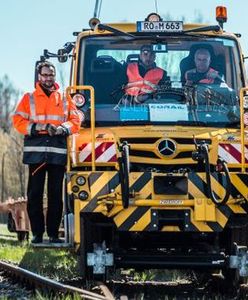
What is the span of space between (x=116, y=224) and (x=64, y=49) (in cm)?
312

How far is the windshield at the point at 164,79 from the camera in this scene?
897 cm

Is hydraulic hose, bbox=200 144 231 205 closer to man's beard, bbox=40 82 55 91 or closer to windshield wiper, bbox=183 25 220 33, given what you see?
windshield wiper, bbox=183 25 220 33

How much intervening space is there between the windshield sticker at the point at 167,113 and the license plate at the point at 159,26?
119 cm

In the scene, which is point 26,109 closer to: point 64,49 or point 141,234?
point 64,49

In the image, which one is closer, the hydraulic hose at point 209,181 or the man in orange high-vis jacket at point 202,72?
the hydraulic hose at point 209,181

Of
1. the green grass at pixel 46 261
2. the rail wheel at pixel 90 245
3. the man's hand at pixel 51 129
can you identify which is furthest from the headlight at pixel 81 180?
the green grass at pixel 46 261

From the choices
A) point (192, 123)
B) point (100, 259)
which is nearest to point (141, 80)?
point (192, 123)

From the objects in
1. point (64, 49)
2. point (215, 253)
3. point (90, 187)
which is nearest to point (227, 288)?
point (215, 253)

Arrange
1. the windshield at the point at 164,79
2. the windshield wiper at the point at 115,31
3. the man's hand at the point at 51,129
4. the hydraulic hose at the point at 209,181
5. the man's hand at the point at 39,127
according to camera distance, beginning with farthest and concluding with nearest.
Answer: the windshield wiper at the point at 115,31 < the man's hand at the point at 39,127 < the man's hand at the point at 51,129 < the windshield at the point at 164,79 < the hydraulic hose at the point at 209,181

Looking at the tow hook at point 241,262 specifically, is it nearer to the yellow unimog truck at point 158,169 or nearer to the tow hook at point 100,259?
the yellow unimog truck at point 158,169

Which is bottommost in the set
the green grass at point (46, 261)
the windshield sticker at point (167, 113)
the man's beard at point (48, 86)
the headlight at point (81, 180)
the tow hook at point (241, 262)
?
the green grass at point (46, 261)

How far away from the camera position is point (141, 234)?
823cm

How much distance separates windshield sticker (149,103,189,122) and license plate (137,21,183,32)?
119 centimetres

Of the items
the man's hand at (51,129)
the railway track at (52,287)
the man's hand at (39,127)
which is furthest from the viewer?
the man's hand at (39,127)
